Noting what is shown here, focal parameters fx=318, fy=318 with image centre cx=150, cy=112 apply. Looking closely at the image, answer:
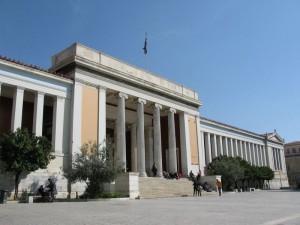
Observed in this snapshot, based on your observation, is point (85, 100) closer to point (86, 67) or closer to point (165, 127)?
point (86, 67)

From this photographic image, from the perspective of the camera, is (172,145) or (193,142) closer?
(172,145)

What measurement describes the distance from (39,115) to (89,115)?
181 inches

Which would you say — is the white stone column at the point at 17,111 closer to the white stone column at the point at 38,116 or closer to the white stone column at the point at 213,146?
the white stone column at the point at 38,116

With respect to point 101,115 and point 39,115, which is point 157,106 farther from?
point 39,115

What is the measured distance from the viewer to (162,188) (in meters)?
28.3

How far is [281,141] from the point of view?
73.4 metres

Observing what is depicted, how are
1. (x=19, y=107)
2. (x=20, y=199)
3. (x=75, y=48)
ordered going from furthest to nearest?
1. (x=75, y=48)
2. (x=19, y=107)
3. (x=20, y=199)

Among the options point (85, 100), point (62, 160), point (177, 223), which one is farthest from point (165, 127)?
point (177, 223)

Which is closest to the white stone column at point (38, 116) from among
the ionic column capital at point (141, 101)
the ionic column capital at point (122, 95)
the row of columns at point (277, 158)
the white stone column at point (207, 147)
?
the ionic column capital at point (122, 95)

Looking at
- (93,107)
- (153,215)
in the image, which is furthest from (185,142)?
(153,215)

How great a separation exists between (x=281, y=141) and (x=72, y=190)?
2391 inches

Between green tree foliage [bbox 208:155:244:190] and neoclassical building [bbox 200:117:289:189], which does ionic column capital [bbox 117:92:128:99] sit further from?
neoclassical building [bbox 200:117:289:189]

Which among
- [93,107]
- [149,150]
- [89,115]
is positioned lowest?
[149,150]

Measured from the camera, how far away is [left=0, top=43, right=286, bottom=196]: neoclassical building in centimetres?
2422
